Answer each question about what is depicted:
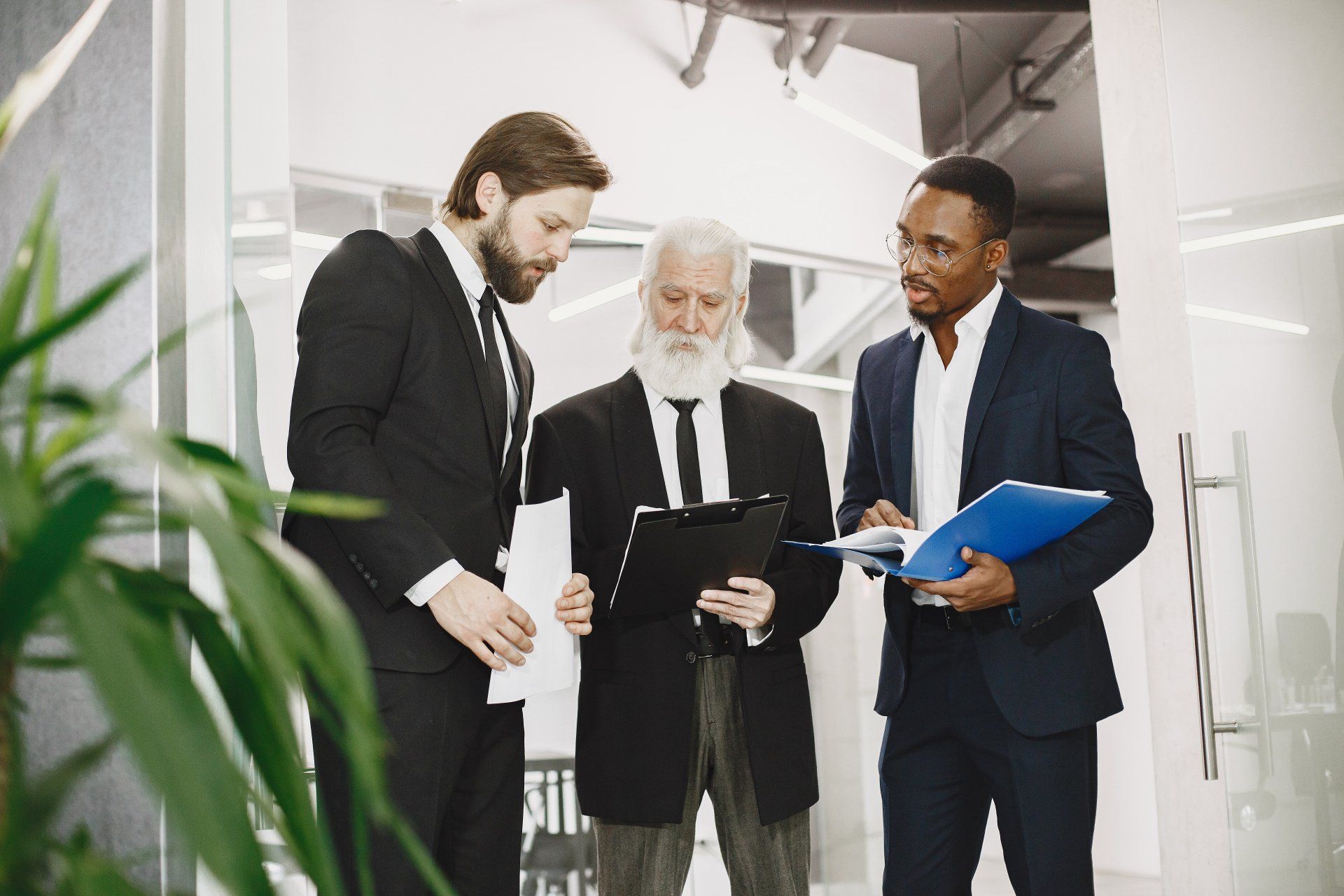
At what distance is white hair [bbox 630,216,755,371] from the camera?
8.22 feet

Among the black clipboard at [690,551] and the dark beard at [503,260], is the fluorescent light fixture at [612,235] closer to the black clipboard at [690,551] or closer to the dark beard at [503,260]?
the dark beard at [503,260]

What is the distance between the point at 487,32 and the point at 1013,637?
3240 mm

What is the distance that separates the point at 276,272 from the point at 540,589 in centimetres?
97

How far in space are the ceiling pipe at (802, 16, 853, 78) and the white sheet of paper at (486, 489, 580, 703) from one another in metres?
3.73

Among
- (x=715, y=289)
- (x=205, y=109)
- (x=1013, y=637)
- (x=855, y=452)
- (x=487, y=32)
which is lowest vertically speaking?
(x=1013, y=637)

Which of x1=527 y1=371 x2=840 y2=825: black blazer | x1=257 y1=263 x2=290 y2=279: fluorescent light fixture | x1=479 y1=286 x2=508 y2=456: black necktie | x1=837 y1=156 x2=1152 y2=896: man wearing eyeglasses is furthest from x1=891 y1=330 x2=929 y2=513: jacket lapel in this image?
x1=257 y1=263 x2=290 y2=279: fluorescent light fixture

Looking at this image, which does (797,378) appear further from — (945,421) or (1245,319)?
(1245,319)

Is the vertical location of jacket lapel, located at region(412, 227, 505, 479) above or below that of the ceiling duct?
below

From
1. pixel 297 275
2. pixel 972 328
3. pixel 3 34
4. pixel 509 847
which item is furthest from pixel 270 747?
pixel 297 275

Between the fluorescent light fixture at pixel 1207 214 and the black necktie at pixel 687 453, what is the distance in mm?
1065

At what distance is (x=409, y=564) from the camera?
1.68 m

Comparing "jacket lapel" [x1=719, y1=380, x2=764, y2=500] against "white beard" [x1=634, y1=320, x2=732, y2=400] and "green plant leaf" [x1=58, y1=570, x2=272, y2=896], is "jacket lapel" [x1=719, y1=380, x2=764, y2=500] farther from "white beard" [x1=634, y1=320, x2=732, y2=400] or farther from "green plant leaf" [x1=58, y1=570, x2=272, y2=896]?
"green plant leaf" [x1=58, y1=570, x2=272, y2=896]

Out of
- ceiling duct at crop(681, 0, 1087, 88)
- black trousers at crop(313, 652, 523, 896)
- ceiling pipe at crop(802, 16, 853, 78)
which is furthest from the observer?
ceiling pipe at crop(802, 16, 853, 78)

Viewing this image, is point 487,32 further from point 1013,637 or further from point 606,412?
point 1013,637
